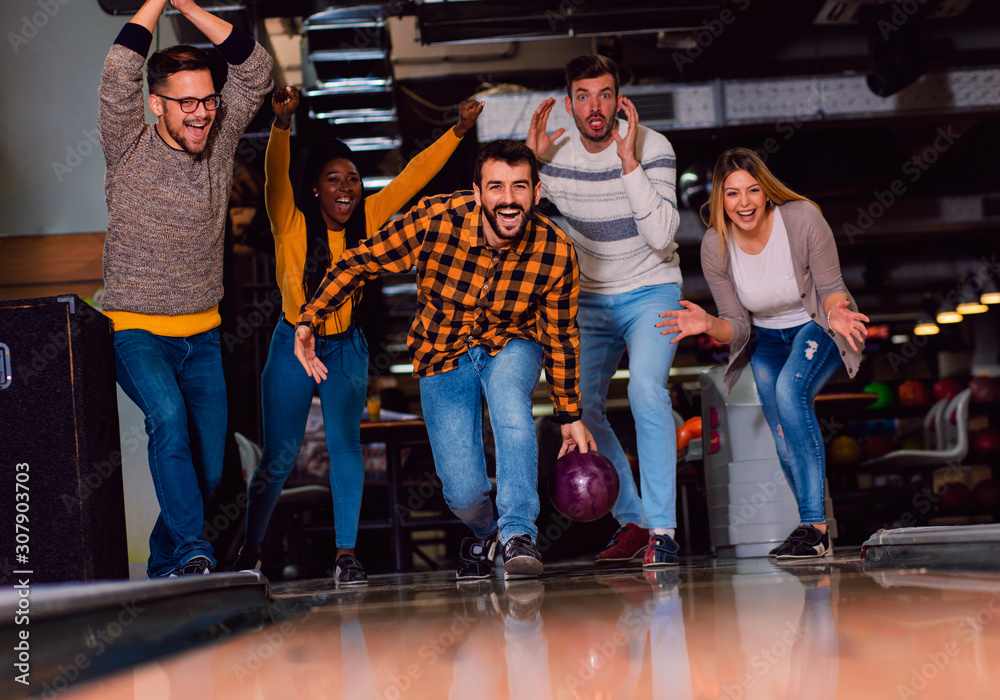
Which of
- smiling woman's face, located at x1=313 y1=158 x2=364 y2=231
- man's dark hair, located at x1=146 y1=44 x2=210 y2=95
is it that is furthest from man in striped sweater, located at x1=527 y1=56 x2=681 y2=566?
man's dark hair, located at x1=146 y1=44 x2=210 y2=95

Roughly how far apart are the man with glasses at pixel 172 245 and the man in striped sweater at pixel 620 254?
114 cm

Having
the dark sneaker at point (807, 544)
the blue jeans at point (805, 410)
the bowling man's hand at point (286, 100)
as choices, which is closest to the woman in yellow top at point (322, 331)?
the bowling man's hand at point (286, 100)

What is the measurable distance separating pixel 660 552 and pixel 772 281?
3.32 ft

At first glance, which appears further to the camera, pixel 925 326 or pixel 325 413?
pixel 925 326

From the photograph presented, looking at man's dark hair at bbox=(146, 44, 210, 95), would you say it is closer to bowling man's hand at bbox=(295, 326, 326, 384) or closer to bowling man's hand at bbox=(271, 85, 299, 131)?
bowling man's hand at bbox=(271, 85, 299, 131)

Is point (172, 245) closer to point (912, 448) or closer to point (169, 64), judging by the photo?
point (169, 64)

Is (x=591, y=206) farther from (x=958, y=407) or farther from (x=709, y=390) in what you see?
(x=958, y=407)

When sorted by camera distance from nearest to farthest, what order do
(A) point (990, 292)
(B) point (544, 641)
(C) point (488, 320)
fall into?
(B) point (544, 641)
(C) point (488, 320)
(A) point (990, 292)

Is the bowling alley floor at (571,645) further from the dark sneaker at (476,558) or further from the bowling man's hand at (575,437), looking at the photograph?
the dark sneaker at (476,558)

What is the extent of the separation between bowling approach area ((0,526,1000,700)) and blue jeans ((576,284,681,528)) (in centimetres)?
100

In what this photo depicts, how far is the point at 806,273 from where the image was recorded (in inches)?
124

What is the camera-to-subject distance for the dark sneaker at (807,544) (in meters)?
3.02

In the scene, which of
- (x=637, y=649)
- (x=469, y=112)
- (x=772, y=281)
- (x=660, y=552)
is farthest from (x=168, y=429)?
(x=772, y=281)

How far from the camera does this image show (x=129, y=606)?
1.43 meters
